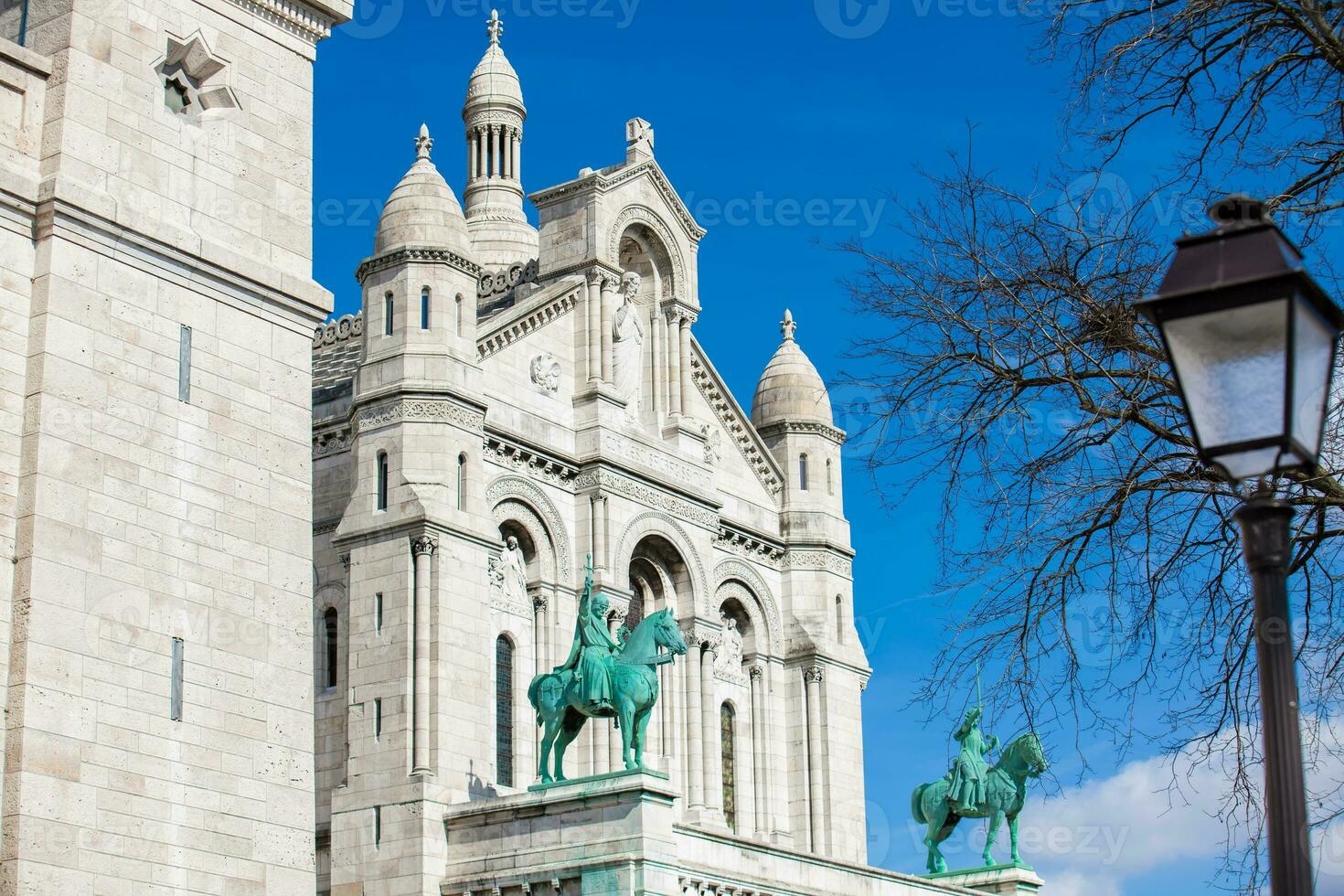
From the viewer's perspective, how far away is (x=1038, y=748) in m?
44.5

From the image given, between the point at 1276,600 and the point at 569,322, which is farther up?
the point at 569,322

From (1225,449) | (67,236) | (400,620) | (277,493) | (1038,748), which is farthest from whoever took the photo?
(1038,748)

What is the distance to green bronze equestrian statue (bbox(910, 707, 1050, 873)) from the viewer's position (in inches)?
1789

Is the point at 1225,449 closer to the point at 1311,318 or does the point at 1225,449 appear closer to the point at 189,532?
the point at 1311,318

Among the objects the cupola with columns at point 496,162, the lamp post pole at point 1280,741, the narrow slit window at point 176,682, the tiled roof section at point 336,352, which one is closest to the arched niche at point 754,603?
the tiled roof section at point 336,352

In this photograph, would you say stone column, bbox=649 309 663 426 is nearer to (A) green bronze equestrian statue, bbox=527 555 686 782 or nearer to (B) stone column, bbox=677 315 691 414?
(B) stone column, bbox=677 315 691 414

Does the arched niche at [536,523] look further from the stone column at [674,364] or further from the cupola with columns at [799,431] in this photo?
the cupola with columns at [799,431]

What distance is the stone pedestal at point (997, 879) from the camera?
4591cm

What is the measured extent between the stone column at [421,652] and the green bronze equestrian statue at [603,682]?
252cm

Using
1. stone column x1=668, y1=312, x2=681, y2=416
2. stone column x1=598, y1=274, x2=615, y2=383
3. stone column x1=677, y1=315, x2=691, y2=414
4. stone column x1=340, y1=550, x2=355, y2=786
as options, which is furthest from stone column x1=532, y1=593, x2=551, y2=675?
stone column x1=677, y1=315, x2=691, y2=414

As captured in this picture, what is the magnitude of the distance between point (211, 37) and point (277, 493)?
580 cm

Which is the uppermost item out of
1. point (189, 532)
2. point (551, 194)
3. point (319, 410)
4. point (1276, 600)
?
point (551, 194)

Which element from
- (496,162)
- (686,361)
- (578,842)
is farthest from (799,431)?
(496,162)

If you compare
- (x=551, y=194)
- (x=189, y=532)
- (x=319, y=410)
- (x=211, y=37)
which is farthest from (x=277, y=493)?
(x=551, y=194)
